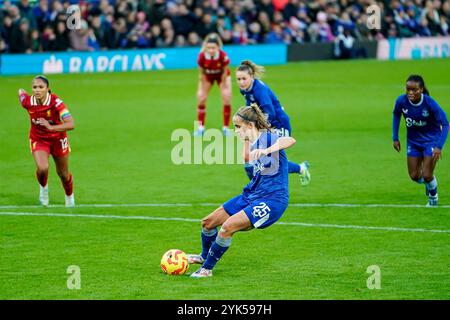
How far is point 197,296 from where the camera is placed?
9.87 metres

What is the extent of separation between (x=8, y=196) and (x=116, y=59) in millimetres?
21455

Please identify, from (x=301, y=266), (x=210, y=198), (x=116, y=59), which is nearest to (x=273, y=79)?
(x=116, y=59)

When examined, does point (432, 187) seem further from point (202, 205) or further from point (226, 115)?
point (226, 115)

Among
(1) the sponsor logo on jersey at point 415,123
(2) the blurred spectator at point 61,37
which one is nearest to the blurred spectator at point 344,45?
(2) the blurred spectator at point 61,37

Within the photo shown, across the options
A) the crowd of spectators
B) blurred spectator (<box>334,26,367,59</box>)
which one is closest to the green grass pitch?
the crowd of spectators

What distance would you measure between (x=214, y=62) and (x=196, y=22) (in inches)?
625

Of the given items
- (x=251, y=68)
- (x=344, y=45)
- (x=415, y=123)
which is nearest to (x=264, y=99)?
(x=251, y=68)

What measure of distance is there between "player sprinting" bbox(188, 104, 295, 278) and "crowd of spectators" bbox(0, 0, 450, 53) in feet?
76.2

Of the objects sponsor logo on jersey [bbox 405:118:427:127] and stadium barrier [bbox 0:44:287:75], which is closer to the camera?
sponsor logo on jersey [bbox 405:118:427:127]

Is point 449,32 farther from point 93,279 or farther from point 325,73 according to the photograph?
point 93,279

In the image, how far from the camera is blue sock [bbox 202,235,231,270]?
1060 centimetres

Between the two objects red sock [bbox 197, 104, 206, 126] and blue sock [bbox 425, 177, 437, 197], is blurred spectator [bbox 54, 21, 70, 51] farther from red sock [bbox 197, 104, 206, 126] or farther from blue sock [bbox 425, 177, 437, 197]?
blue sock [bbox 425, 177, 437, 197]

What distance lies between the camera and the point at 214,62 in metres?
23.5
